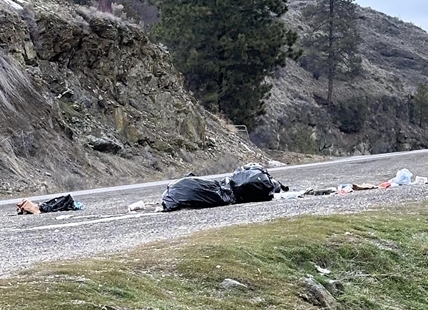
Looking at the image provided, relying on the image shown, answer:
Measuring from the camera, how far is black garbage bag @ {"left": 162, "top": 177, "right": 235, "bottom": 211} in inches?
577

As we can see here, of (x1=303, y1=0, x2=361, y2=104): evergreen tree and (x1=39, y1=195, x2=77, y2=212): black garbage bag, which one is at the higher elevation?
(x1=303, y1=0, x2=361, y2=104): evergreen tree

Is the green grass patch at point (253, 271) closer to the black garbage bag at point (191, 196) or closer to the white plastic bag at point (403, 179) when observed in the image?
the black garbage bag at point (191, 196)

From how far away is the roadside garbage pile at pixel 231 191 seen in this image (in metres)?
14.8

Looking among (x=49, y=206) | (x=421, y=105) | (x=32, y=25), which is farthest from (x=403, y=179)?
(x=421, y=105)

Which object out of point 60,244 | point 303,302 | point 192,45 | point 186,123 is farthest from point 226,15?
point 303,302

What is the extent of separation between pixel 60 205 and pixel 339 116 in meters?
49.9

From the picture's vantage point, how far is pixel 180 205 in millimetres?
14625

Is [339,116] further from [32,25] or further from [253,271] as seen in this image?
[253,271]

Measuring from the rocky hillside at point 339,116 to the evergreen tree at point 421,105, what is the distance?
93 cm

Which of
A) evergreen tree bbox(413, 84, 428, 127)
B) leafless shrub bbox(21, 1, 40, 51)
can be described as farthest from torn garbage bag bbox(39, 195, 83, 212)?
evergreen tree bbox(413, 84, 428, 127)

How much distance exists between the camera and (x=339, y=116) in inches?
2490

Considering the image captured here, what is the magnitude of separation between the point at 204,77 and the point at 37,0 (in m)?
11.7

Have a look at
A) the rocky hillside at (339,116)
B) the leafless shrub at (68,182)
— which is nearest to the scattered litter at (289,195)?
the leafless shrub at (68,182)

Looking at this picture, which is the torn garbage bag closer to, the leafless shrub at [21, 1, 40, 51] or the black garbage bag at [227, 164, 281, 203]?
the black garbage bag at [227, 164, 281, 203]
